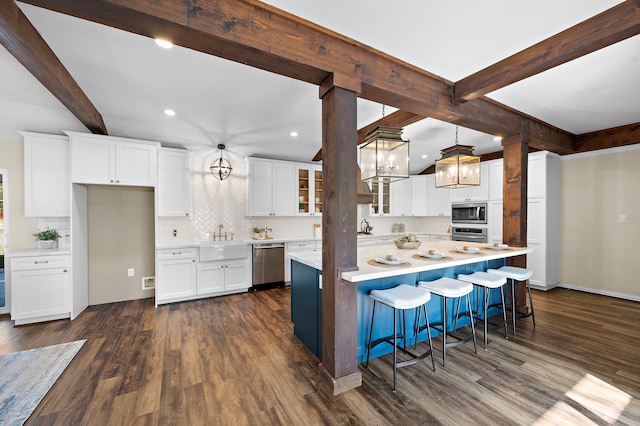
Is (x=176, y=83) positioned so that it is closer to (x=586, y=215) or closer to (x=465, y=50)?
(x=465, y=50)

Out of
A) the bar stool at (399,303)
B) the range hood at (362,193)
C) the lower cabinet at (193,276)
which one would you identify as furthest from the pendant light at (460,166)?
the lower cabinet at (193,276)

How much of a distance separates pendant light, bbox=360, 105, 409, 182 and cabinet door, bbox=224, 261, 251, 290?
2950 mm

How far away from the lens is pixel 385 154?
2586mm

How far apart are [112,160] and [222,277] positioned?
2319 millimetres

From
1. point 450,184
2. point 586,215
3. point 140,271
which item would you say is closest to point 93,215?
point 140,271

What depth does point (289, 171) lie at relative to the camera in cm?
529

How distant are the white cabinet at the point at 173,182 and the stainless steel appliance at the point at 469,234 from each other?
17.5 ft

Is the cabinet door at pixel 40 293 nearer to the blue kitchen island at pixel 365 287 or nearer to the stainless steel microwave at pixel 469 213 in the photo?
the blue kitchen island at pixel 365 287

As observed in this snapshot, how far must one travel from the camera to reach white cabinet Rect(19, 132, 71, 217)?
3451 millimetres

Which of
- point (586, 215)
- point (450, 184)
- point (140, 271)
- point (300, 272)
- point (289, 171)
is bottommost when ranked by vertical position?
point (140, 271)

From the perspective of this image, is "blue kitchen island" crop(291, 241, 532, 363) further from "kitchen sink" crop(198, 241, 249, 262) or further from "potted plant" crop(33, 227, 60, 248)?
"potted plant" crop(33, 227, 60, 248)

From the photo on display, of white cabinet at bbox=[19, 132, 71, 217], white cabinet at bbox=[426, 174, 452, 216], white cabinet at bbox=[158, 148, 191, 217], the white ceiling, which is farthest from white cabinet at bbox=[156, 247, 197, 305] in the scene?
white cabinet at bbox=[426, 174, 452, 216]

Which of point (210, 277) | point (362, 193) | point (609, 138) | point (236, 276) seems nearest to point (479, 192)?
point (609, 138)

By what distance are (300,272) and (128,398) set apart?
167cm
